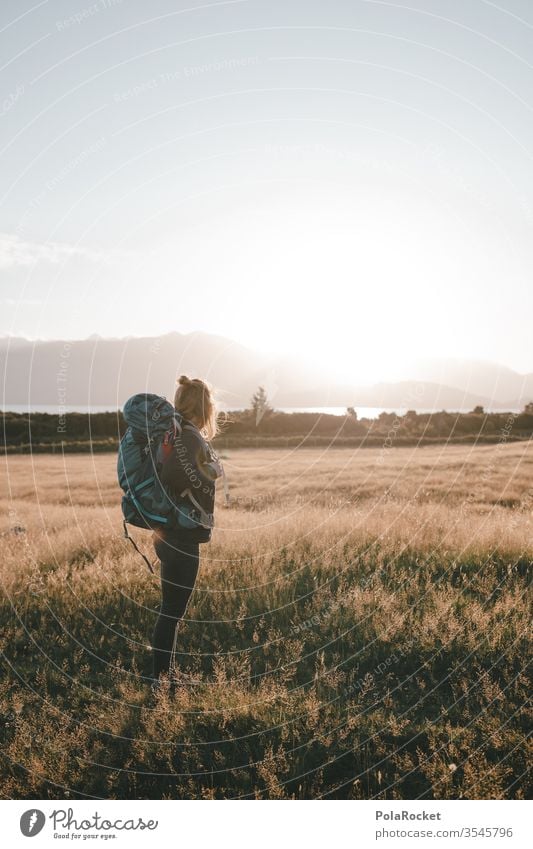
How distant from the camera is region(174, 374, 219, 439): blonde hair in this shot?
520 cm

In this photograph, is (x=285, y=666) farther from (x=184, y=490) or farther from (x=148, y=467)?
(x=148, y=467)

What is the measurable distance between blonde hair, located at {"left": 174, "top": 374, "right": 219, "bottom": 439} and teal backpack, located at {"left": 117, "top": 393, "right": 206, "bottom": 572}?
12.8 inches

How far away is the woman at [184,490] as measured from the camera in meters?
4.88

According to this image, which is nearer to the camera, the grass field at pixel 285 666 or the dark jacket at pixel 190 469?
the grass field at pixel 285 666

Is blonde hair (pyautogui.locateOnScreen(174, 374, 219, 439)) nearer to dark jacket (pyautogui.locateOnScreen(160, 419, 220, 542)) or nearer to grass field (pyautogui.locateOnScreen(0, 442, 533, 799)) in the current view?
dark jacket (pyautogui.locateOnScreen(160, 419, 220, 542))

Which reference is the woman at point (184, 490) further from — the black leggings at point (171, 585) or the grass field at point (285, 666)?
the grass field at point (285, 666)

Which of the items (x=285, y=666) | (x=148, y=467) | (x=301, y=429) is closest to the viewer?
(x=148, y=467)

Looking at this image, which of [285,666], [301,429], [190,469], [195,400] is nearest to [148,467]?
A: [190,469]

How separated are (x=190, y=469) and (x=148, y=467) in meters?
0.35

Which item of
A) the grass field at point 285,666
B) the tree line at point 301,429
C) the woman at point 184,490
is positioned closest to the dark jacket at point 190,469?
the woman at point 184,490

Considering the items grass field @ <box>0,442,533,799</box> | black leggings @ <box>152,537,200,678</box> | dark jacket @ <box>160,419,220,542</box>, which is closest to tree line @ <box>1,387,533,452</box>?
grass field @ <box>0,442,533,799</box>

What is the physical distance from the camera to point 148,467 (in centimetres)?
484
